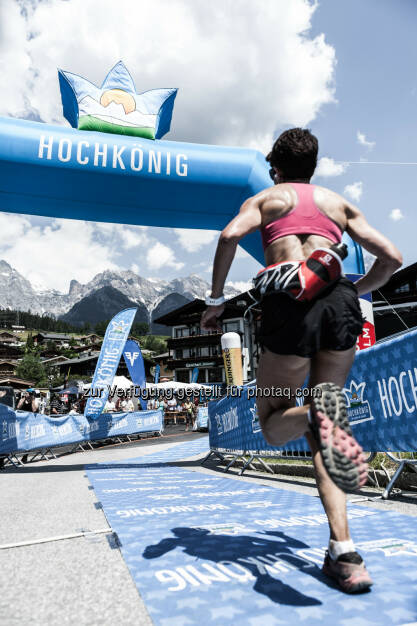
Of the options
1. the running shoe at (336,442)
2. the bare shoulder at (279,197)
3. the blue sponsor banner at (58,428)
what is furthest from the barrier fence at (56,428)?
the running shoe at (336,442)

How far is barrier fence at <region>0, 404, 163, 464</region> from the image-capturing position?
9.75m

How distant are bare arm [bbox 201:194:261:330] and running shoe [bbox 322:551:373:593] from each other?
3.64ft

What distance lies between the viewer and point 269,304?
1777 mm

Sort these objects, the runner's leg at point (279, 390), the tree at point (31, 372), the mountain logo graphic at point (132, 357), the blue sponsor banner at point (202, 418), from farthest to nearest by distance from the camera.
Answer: the tree at point (31, 372) < the blue sponsor banner at point (202, 418) < the mountain logo graphic at point (132, 357) < the runner's leg at point (279, 390)

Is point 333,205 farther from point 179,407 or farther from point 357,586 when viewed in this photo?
point 179,407

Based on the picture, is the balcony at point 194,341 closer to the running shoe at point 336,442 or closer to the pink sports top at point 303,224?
the pink sports top at point 303,224

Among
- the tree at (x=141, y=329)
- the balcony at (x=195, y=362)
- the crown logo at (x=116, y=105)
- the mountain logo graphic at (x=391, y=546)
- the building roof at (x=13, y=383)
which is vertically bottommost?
the mountain logo graphic at (x=391, y=546)

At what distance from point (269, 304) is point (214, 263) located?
366 mm

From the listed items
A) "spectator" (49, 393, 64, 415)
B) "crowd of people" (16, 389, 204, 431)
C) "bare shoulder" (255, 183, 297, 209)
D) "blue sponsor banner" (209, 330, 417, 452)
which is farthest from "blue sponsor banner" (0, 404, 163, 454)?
"bare shoulder" (255, 183, 297, 209)

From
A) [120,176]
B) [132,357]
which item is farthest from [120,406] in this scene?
[120,176]

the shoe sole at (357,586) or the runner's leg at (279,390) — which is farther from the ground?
the runner's leg at (279,390)

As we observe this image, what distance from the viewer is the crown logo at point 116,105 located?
7262 millimetres

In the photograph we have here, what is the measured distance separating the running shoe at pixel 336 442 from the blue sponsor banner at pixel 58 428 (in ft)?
30.2

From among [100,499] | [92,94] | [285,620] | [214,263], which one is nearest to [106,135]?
[92,94]
